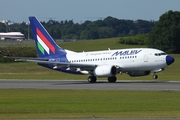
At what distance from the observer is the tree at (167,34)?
134750 millimetres

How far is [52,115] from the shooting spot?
29.9 meters

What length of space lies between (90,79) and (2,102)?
22245mm

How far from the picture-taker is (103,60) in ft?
194

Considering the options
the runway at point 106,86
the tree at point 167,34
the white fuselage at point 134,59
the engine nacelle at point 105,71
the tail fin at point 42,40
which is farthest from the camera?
the tree at point 167,34

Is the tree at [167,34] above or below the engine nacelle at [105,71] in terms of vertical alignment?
above

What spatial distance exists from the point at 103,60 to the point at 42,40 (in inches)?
308

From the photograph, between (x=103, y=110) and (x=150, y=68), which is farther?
(x=150, y=68)

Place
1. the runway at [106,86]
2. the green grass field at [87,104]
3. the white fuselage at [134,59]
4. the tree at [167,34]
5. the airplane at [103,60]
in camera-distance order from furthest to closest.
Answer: the tree at [167,34] → the airplane at [103,60] → the white fuselage at [134,59] → the runway at [106,86] → the green grass field at [87,104]

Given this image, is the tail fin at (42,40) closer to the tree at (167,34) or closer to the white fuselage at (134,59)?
the white fuselage at (134,59)

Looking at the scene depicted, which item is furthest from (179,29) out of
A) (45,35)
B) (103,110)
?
(103,110)

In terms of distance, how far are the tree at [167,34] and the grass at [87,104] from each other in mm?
90756

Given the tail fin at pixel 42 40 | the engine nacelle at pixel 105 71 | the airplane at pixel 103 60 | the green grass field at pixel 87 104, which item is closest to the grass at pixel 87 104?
the green grass field at pixel 87 104

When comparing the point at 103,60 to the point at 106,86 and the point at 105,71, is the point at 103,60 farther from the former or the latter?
the point at 106,86

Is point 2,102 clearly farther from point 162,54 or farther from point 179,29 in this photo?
point 179,29
